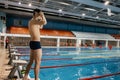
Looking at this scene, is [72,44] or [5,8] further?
[72,44]

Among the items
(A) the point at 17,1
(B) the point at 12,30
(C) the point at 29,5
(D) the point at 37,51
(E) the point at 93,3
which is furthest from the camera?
(B) the point at 12,30

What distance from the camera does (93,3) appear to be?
1603cm

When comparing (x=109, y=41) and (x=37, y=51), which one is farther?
(x=109, y=41)

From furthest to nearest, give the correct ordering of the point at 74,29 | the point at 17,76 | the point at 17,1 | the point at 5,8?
the point at 74,29 → the point at 5,8 → the point at 17,1 → the point at 17,76

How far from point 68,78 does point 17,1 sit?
1253 centimetres

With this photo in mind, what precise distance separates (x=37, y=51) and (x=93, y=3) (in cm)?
1343

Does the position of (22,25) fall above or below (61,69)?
above

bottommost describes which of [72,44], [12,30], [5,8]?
[72,44]

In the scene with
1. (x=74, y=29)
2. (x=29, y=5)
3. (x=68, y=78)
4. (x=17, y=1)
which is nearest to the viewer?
(x=68, y=78)

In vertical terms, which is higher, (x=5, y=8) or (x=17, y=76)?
(x=5, y=8)

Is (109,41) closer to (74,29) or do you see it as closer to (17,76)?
(74,29)

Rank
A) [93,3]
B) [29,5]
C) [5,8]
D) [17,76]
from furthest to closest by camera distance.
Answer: [5,8] < [29,5] < [93,3] < [17,76]

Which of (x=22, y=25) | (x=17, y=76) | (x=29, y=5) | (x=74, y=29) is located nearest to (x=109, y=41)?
(x=74, y=29)

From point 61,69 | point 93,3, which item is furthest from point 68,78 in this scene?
point 93,3
